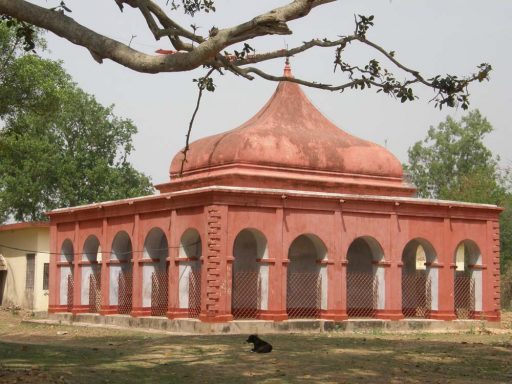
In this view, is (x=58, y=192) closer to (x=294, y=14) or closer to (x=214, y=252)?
(x=214, y=252)

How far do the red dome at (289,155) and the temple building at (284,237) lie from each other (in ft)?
0.13

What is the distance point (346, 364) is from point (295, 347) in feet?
9.54

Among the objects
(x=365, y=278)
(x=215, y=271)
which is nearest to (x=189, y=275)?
(x=215, y=271)

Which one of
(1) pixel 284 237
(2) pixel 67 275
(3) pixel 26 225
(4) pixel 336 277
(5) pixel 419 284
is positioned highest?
(3) pixel 26 225

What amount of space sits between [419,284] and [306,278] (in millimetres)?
3854

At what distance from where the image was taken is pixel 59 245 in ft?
93.4

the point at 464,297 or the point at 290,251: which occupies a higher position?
the point at 290,251

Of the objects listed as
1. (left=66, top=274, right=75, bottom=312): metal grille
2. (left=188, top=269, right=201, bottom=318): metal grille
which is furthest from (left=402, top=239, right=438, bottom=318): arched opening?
(left=66, top=274, right=75, bottom=312): metal grille

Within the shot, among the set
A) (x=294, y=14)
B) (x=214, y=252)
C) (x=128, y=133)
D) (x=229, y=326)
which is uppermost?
(x=128, y=133)

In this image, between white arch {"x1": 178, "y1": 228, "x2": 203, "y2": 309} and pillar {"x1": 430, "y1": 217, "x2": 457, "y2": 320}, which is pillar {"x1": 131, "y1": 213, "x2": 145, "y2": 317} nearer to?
white arch {"x1": 178, "y1": 228, "x2": 203, "y2": 309}

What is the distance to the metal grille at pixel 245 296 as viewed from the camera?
75.0 ft

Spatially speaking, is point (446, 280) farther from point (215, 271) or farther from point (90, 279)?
point (90, 279)

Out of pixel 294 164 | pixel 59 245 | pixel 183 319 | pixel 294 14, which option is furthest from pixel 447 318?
pixel 294 14

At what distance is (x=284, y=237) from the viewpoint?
22578 mm
